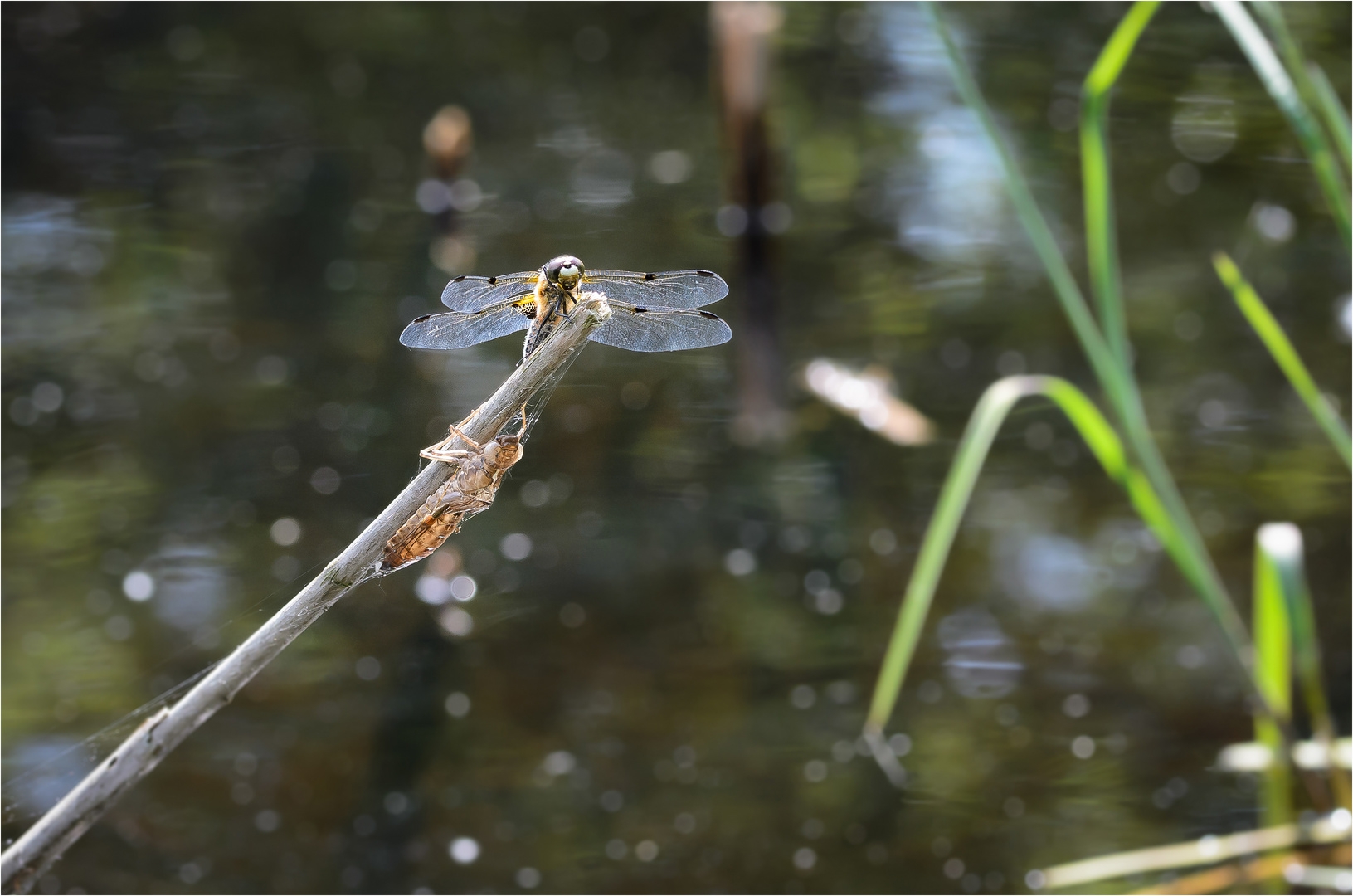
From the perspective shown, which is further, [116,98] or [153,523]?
[116,98]

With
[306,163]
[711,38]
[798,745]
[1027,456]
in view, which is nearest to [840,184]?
[711,38]

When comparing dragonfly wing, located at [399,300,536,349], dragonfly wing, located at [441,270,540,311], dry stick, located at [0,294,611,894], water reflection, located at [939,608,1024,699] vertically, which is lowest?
water reflection, located at [939,608,1024,699]

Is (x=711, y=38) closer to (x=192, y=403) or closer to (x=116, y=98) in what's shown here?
(x=116, y=98)

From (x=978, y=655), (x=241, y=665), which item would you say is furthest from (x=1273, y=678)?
(x=241, y=665)

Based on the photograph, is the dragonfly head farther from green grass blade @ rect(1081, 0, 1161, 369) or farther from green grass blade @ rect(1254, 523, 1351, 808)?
green grass blade @ rect(1254, 523, 1351, 808)

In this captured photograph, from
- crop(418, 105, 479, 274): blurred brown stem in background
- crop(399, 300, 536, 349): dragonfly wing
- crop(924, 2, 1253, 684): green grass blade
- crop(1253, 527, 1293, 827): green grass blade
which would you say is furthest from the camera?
crop(418, 105, 479, 274): blurred brown stem in background

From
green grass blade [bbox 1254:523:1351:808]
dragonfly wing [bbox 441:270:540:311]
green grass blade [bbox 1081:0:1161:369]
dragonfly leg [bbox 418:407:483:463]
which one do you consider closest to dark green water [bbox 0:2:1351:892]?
green grass blade [bbox 1254:523:1351:808]

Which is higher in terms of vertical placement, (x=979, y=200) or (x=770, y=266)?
(x=979, y=200)
